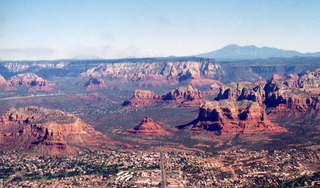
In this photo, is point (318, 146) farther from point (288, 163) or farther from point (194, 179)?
point (194, 179)

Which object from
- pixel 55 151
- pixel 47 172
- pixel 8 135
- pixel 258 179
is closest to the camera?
pixel 258 179

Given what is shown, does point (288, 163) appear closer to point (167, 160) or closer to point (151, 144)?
point (167, 160)

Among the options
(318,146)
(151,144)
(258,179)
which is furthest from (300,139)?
(258,179)

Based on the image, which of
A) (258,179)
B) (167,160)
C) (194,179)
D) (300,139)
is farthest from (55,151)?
(300,139)

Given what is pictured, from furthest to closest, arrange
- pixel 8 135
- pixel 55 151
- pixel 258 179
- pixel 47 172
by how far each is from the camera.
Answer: pixel 8 135 < pixel 55 151 < pixel 47 172 < pixel 258 179

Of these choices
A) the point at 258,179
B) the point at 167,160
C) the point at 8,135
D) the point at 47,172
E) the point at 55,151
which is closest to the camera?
the point at 258,179

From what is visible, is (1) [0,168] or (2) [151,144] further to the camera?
(2) [151,144]

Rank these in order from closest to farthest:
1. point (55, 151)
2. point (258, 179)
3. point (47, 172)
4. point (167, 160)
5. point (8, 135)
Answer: point (258, 179) < point (47, 172) < point (167, 160) < point (55, 151) < point (8, 135)

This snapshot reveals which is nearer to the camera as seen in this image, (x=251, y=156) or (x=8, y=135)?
(x=251, y=156)
